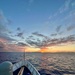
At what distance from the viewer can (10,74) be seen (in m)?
6.13

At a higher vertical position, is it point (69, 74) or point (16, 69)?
point (16, 69)

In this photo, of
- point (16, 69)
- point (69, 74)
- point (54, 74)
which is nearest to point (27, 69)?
point (16, 69)

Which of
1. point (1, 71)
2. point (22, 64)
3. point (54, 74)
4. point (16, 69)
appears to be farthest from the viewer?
point (54, 74)

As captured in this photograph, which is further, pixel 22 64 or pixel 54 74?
pixel 54 74

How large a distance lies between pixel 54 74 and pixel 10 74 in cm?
3484

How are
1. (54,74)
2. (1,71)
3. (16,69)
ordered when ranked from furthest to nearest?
(54,74) → (16,69) → (1,71)

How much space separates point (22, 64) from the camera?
3512 centimetres

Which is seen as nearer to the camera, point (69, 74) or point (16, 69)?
point (16, 69)

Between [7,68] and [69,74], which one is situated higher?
[7,68]

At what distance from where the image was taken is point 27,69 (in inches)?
1260

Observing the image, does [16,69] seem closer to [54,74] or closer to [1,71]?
[54,74]

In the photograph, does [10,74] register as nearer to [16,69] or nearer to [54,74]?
[16,69]

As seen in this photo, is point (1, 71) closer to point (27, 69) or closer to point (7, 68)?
point (7, 68)

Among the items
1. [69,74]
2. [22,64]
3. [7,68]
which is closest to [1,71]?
[7,68]
